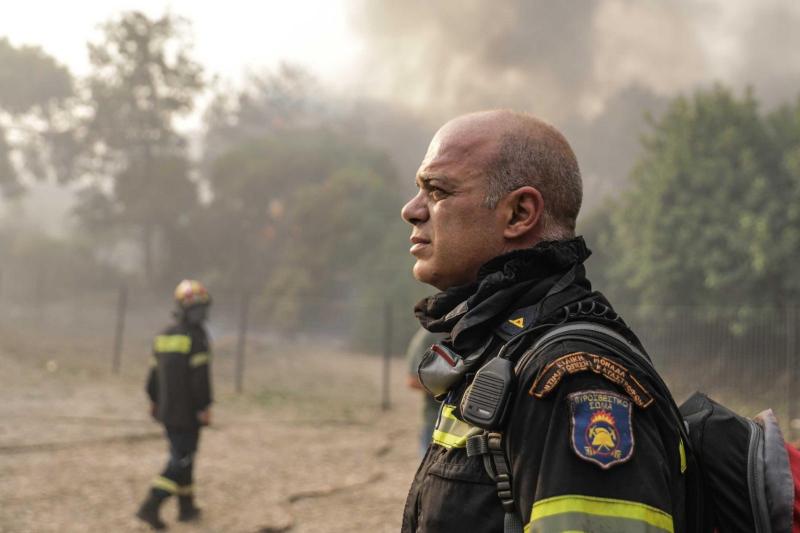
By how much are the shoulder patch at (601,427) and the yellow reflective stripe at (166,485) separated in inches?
208

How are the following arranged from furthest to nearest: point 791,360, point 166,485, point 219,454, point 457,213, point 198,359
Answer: point 791,360
point 219,454
point 198,359
point 166,485
point 457,213

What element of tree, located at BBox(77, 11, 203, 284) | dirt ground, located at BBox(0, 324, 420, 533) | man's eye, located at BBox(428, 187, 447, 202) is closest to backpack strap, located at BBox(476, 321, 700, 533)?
man's eye, located at BBox(428, 187, 447, 202)

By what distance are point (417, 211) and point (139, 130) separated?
2977cm

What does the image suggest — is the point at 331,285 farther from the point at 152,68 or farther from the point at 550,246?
the point at 550,246

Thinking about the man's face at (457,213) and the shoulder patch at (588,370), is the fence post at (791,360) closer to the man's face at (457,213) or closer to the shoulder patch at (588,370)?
the man's face at (457,213)

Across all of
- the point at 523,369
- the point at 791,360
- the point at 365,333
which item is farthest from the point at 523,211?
the point at 365,333

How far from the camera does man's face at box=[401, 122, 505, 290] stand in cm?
139

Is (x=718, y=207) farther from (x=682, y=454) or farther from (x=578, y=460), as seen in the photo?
(x=578, y=460)

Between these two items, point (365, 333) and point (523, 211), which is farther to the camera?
point (365, 333)

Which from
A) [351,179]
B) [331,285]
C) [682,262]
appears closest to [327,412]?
[682,262]

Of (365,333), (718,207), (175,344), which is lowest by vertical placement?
(175,344)

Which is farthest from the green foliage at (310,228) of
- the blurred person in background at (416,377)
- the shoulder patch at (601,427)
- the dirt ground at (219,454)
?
the shoulder patch at (601,427)

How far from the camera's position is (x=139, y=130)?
95.5 ft

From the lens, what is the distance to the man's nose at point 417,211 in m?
1.48
